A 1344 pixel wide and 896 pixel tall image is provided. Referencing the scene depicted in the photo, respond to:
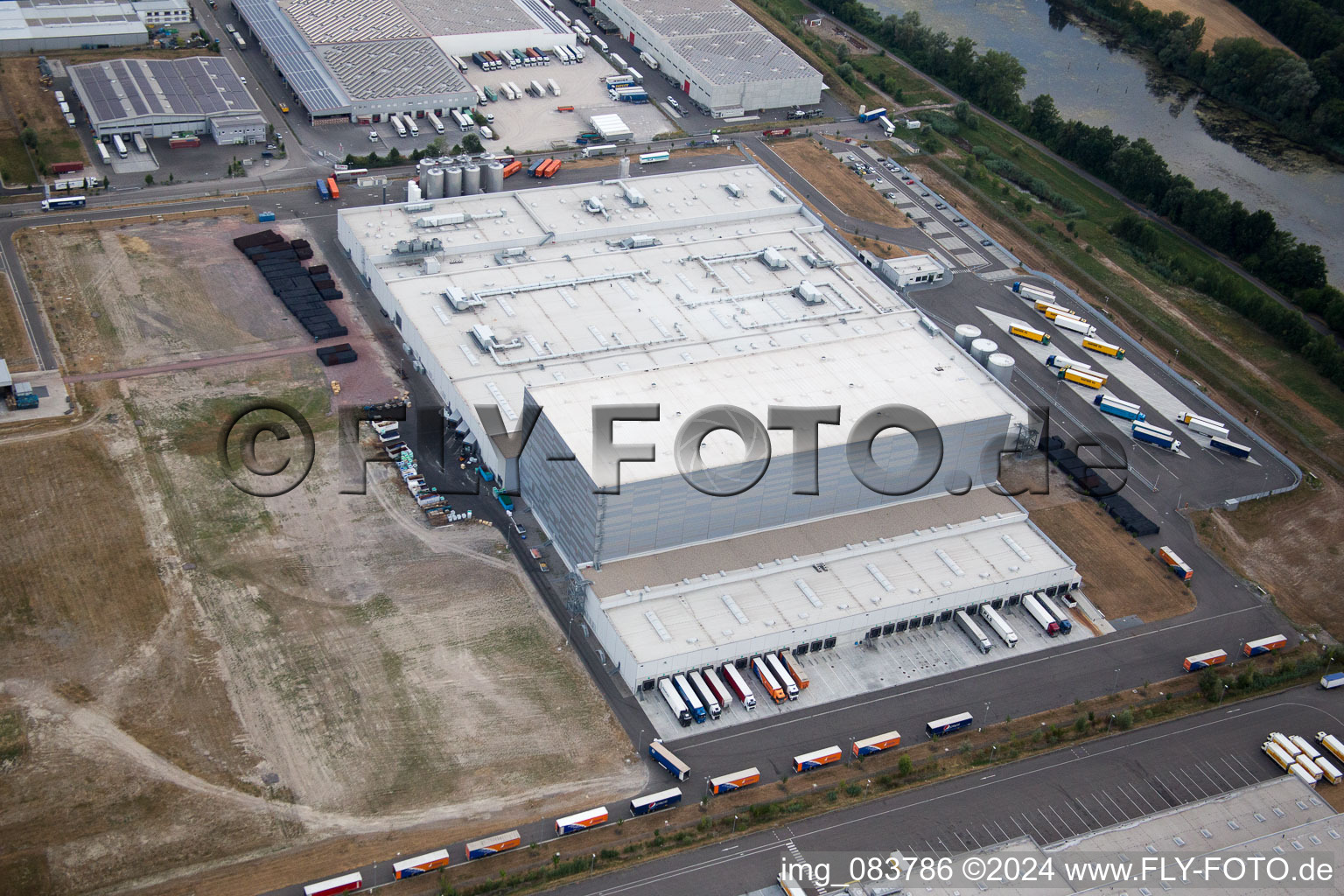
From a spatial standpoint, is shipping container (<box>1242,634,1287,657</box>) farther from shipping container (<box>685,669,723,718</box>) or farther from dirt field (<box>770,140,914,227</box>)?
dirt field (<box>770,140,914,227</box>)

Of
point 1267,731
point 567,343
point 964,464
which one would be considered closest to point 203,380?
point 567,343

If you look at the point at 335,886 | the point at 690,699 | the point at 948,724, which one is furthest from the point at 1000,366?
the point at 335,886

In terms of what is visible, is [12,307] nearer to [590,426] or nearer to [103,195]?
[103,195]

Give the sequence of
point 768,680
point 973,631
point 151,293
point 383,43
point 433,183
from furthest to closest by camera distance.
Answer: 1. point 383,43
2. point 433,183
3. point 151,293
4. point 973,631
5. point 768,680

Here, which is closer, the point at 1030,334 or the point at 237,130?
the point at 1030,334

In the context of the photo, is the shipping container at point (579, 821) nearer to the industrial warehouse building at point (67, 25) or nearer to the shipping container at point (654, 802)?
the shipping container at point (654, 802)

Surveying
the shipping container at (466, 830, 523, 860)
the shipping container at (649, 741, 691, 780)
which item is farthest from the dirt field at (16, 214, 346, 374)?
the shipping container at (466, 830, 523, 860)

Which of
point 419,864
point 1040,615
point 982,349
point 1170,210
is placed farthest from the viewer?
point 1170,210

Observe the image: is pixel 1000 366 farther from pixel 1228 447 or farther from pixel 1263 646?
pixel 1263 646
